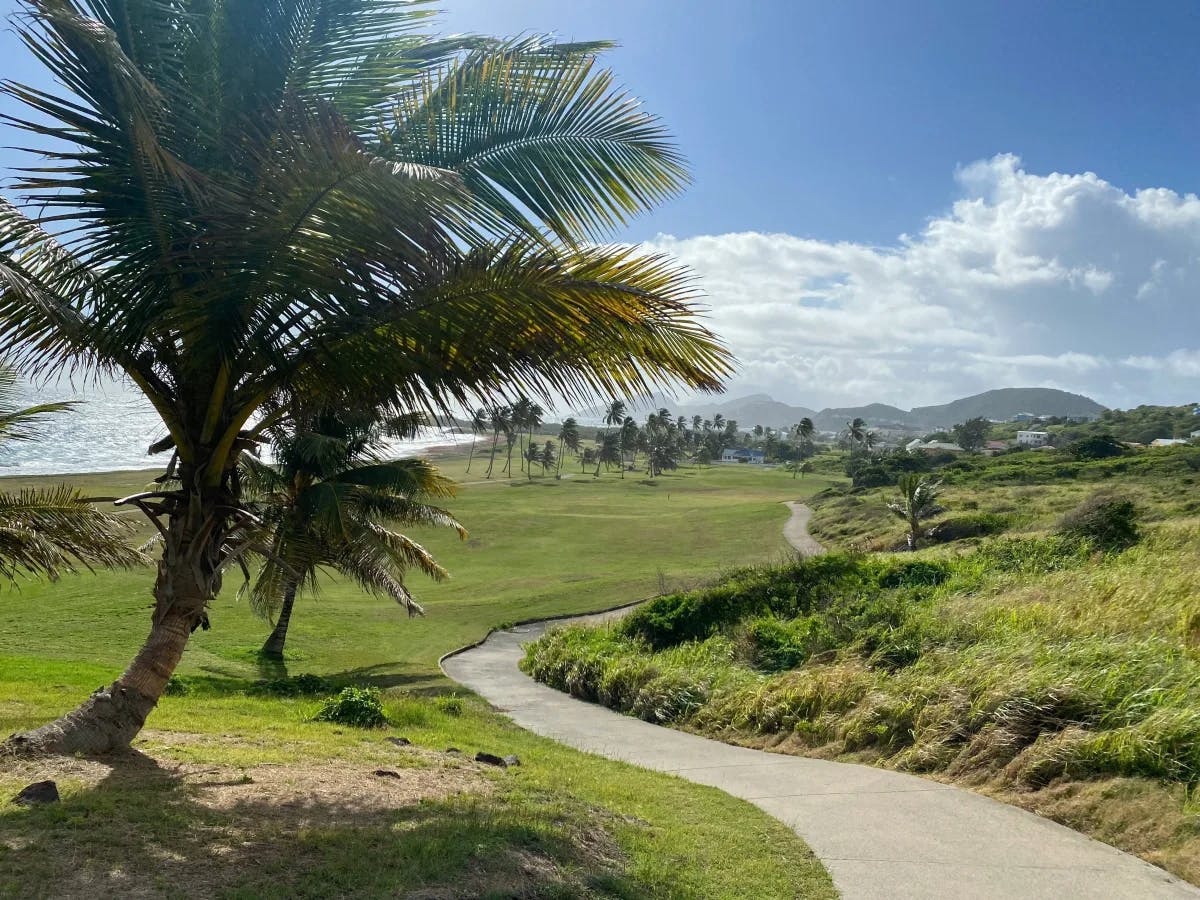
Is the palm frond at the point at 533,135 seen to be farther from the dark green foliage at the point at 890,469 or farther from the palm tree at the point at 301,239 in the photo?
the dark green foliage at the point at 890,469

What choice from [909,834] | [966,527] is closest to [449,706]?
[909,834]

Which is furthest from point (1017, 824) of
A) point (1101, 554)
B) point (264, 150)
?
point (1101, 554)

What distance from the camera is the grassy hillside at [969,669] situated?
7551 mm

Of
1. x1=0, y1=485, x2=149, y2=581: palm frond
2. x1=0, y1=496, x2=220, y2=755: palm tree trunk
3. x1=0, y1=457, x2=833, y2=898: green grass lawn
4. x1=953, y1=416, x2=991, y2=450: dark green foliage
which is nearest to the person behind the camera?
x1=0, y1=457, x2=833, y2=898: green grass lawn

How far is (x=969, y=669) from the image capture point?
10.4 meters

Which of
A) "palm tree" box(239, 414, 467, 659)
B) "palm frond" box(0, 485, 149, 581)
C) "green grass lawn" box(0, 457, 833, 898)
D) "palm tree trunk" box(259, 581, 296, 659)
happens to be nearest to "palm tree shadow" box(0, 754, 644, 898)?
"green grass lawn" box(0, 457, 833, 898)

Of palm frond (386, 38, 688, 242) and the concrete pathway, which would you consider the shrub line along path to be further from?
the concrete pathway

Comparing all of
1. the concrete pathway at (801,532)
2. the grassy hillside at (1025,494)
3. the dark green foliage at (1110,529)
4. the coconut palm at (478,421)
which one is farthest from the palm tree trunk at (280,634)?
the grassy hillside at (1025,494)

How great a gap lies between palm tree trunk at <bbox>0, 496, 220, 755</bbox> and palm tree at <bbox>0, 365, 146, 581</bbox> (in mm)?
4206

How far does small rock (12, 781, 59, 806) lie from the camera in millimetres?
4695

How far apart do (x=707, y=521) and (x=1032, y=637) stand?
51186mm

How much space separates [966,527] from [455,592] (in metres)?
23.1

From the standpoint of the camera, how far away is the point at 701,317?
583cm

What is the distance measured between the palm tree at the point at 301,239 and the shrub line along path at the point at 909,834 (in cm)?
390
